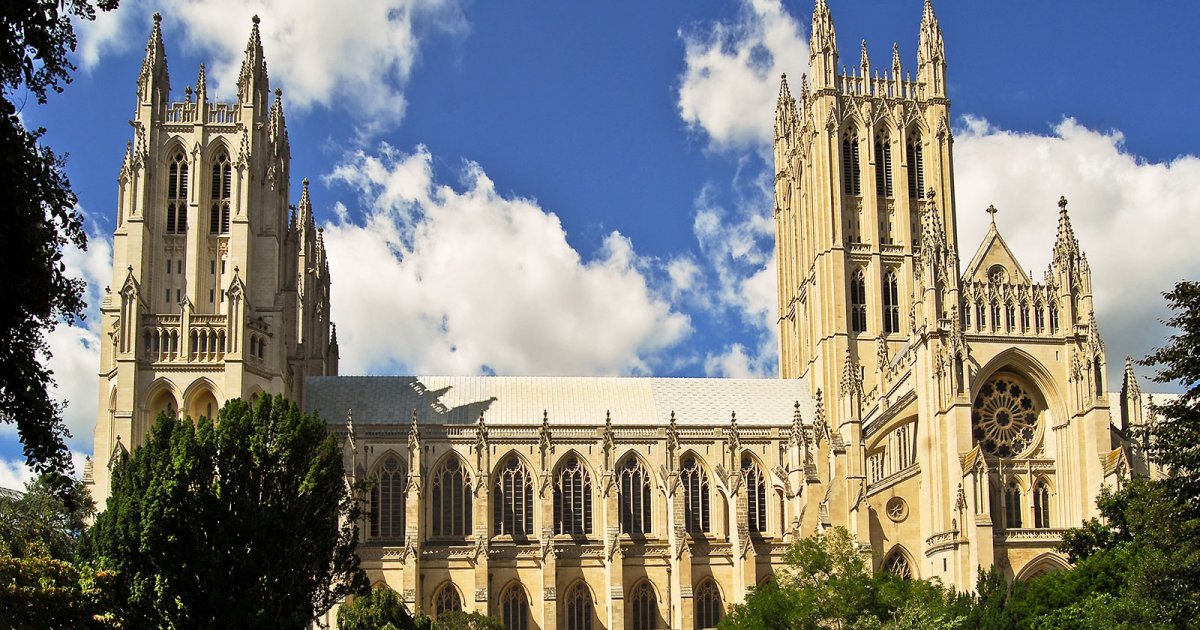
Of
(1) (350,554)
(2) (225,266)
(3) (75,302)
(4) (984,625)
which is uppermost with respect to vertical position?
(2) (225,266)

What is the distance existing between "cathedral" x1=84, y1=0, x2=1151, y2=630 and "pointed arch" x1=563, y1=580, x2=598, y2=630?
5.5 inches

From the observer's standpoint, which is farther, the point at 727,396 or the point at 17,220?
the point at 727,396

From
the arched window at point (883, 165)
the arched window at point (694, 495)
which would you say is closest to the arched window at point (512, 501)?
the arched window at point (694, 495)

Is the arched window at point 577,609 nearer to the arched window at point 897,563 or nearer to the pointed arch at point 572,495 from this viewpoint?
the pointed arch at point 572,495

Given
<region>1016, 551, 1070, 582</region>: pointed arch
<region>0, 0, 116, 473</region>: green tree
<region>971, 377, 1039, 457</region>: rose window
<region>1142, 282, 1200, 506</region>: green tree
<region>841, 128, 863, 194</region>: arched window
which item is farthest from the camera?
<region>841, 128, 863, 194</region>: arched window

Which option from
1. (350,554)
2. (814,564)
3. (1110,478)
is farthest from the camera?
(1110,478)

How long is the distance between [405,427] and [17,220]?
196ft

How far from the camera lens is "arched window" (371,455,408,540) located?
76938 millimetres

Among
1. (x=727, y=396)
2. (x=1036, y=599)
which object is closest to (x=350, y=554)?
(x=1036, y=599)

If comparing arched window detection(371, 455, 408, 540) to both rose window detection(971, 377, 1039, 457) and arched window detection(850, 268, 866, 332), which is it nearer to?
arched window detection(850, 268, 866, 332)

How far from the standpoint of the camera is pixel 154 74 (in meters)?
75.9

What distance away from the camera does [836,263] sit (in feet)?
278

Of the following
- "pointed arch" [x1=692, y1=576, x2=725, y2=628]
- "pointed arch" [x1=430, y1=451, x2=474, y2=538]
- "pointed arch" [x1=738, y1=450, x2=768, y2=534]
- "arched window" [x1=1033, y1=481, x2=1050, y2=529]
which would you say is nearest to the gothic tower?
"pointed arch" [x1=430, y1=451, x2=474, y2=538]

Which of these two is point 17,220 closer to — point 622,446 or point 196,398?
point 196,398
